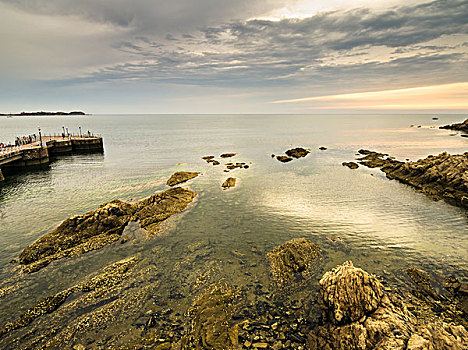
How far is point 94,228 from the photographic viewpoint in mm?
21906

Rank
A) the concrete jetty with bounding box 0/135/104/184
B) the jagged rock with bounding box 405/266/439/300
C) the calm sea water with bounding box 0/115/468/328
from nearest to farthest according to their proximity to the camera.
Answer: the jagged rock with bounding box 405/266/439/300
the calm sea water with bounding box 0/115/468/328
the concrete jetty with bounding box 0/135/104/184

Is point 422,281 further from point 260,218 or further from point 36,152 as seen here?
point 36,152

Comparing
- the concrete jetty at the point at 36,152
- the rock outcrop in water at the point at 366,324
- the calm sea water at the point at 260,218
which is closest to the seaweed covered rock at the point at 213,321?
the calm sea water at the point at 260,218

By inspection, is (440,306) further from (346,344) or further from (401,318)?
(346,344)

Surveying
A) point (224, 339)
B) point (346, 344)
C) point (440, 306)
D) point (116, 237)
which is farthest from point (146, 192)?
point (440, 306)

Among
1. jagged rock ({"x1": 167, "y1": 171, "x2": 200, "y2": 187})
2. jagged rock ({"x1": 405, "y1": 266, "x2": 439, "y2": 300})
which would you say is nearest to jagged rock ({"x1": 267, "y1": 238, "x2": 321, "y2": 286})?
jagged rock ({"x1": 405, "y1": 266, "x2": 439, "y2": 300})

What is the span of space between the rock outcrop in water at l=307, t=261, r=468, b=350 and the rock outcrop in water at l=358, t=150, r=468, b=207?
27435mm

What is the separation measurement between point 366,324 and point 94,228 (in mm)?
22743

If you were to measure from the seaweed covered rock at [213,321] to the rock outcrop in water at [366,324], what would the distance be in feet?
13.6

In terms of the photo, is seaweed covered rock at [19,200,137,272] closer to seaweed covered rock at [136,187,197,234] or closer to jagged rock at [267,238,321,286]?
seaweed covered rock at [136,187,197,234]

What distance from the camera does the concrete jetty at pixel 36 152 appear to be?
47.9 metres

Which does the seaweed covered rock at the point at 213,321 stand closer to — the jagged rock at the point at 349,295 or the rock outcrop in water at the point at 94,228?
the jagged rock at the point at 349,295

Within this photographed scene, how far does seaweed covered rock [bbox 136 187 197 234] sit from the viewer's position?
24117mm

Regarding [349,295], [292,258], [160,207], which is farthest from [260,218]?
[349,295]
